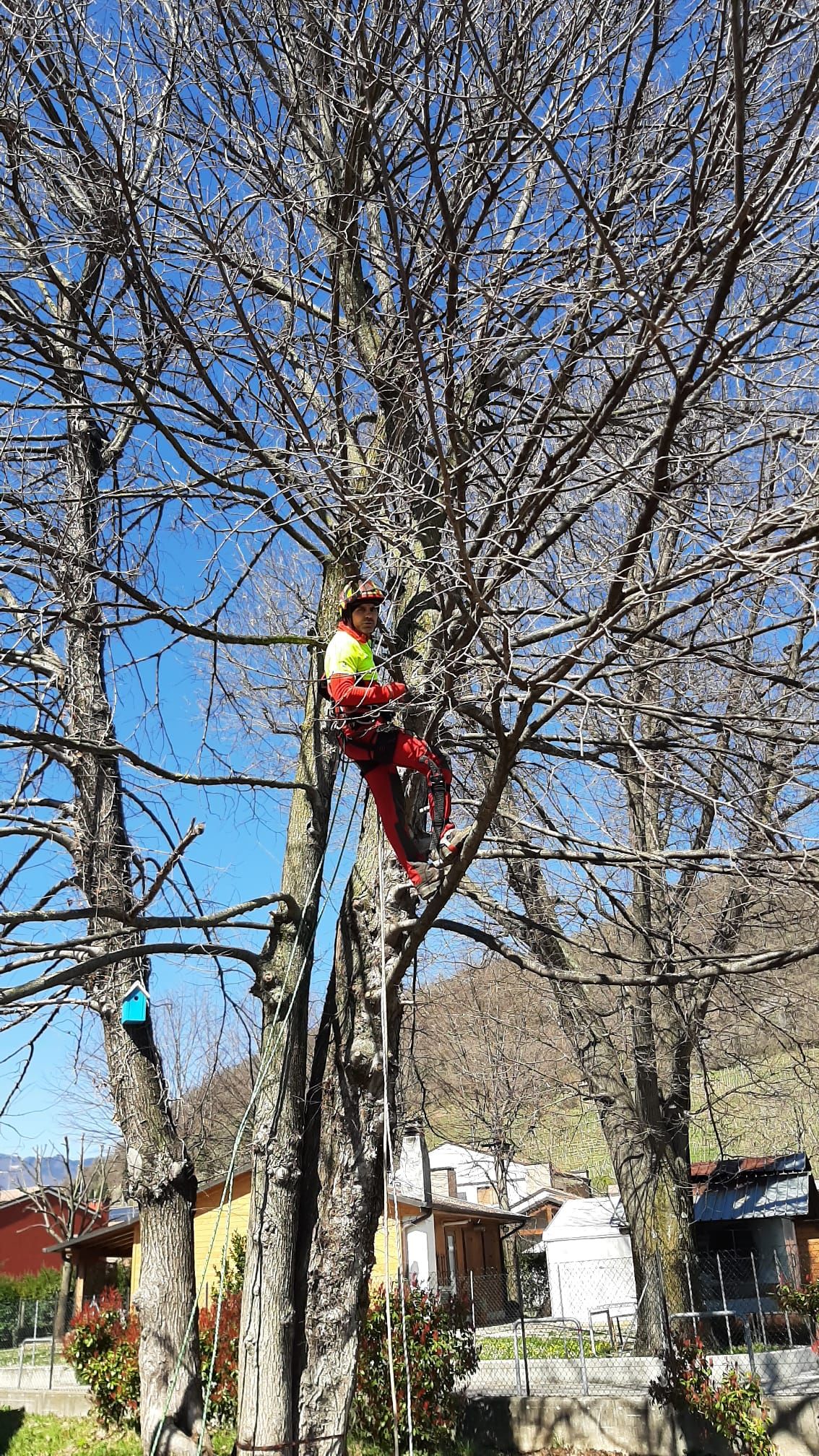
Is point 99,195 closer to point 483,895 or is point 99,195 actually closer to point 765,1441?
point 483,895

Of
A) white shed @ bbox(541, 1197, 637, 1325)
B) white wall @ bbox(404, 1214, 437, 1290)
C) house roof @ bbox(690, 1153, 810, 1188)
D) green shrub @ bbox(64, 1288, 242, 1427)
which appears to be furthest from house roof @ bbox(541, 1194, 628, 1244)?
green shrub @ bbox(64, 1288, 242, 1427)

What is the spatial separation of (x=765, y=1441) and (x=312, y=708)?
7.40 meters


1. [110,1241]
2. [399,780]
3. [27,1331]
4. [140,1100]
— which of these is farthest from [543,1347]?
[27,1331]

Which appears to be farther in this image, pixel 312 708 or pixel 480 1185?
pixel 480 1185

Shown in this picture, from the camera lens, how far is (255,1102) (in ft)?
18.4

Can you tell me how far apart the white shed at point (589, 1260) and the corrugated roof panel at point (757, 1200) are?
195cm

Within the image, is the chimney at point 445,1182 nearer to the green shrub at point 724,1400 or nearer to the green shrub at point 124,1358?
the green shrub at point 124,1358

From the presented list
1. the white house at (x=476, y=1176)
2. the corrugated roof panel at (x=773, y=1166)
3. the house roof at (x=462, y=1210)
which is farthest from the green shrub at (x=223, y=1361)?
the white house at (x=476, y=1176)

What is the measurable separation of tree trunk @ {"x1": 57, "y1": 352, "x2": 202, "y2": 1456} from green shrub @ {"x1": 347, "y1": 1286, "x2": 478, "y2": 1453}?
1.91 m

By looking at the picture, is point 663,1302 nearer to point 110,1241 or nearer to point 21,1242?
point 110,1241

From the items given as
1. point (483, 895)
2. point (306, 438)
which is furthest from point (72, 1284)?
point (306, 438)

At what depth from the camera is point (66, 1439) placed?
10.7 meters

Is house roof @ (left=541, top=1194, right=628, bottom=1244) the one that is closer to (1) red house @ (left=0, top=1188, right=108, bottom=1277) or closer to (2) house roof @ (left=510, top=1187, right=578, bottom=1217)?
(2) house roof @ (left=510, top=1187, right=578, bottom=1217)

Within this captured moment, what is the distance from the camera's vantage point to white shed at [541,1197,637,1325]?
2059 cm
